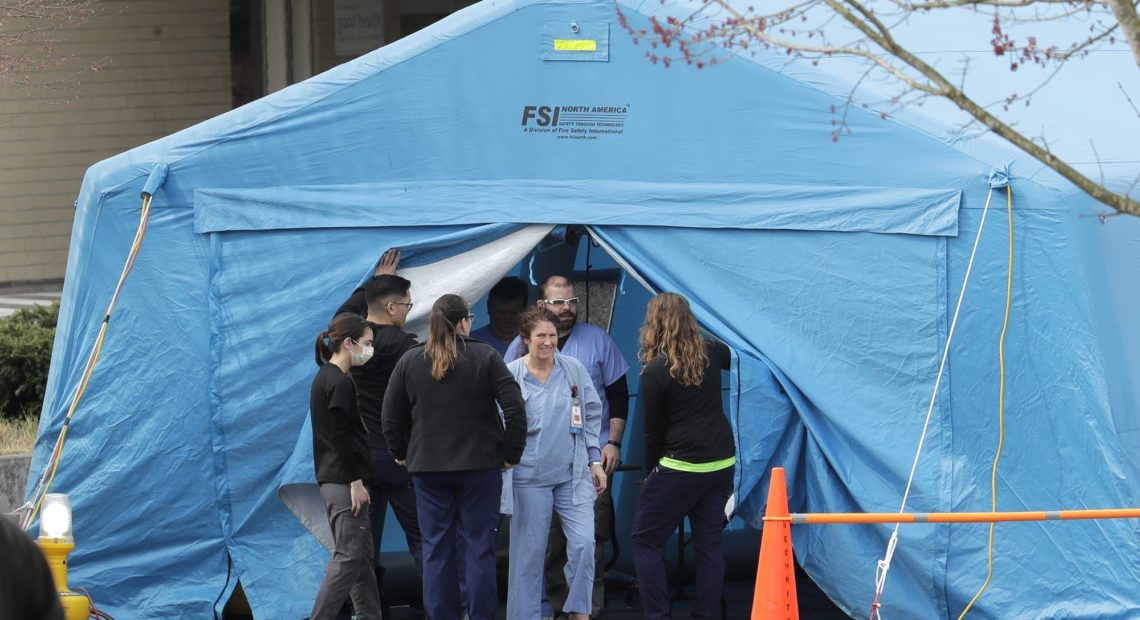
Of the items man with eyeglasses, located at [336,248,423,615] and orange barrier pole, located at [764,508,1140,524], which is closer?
orange barrier pole, located at [764,508,1140,524]

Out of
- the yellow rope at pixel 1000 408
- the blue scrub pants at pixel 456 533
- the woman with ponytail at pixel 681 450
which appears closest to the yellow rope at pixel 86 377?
the blue scrub pants at pixel 456 533

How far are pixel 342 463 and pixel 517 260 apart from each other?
124 cm

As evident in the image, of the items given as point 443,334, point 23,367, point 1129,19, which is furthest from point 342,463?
point 1129,19

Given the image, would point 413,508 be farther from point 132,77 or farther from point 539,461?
point 132,77

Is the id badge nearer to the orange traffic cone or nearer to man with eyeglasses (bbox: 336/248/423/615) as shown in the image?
man with eyeglasses (bbox: 336/248/423/615)

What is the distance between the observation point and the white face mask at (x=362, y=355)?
675cm

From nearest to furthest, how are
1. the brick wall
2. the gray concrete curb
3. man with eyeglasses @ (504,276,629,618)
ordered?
man with eyeglasses @ (504,276,629,618), the gray concrete curb, the brick wall

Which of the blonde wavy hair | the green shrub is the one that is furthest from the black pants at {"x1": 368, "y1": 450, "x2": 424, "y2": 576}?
the green shrub

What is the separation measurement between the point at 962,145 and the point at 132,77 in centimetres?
990

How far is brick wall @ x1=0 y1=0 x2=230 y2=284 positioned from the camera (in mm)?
14562

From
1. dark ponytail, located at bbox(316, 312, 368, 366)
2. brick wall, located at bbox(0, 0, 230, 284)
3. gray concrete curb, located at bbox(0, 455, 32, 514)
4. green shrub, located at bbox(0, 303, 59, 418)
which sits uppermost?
brick wall, located at bbox(0, 0, 230, 284)

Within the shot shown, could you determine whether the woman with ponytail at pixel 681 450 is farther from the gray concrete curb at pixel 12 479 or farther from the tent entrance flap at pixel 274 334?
the gray concrete curb at pixel 12 479

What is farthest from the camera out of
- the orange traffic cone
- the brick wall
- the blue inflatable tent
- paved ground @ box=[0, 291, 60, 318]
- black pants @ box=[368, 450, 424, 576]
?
the brick wall

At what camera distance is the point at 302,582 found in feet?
23.7
